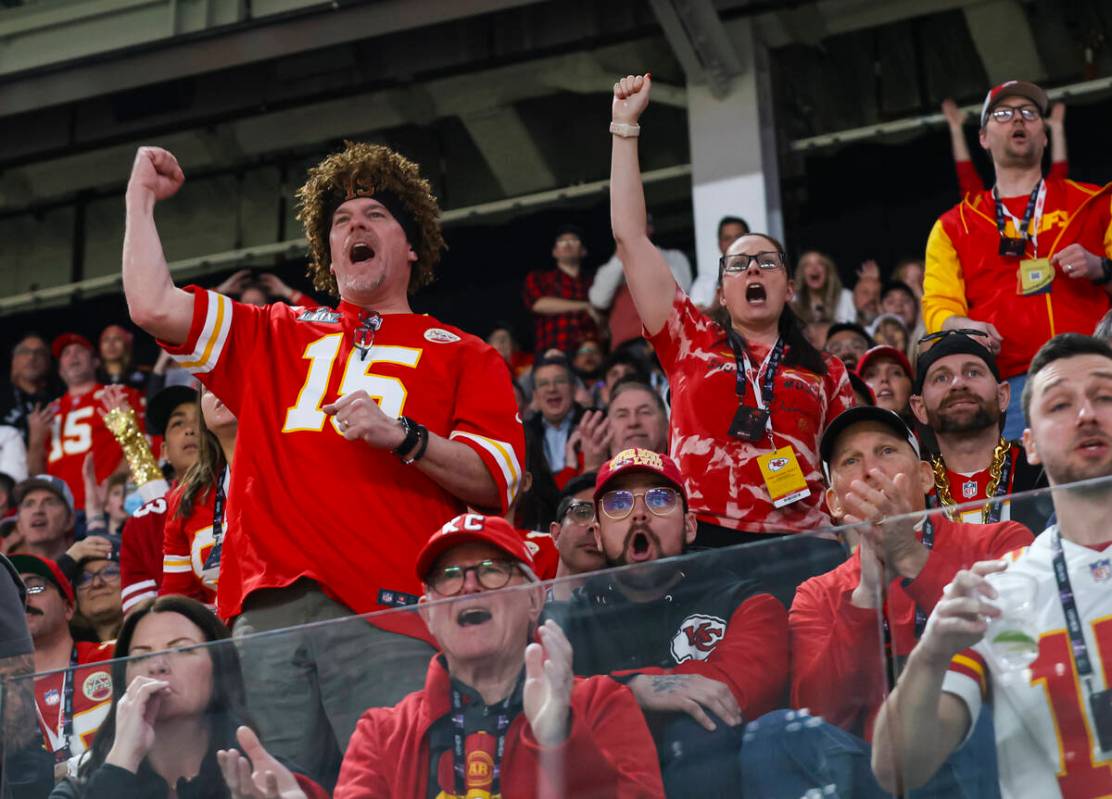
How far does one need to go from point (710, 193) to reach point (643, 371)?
277 centimetres

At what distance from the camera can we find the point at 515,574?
367 cm

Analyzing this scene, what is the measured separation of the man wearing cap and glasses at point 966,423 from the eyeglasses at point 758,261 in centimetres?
60

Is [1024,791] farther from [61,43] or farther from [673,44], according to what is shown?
[61,43]

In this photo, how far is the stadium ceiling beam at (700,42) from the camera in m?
10.5

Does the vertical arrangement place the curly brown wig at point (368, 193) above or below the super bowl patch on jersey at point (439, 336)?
above

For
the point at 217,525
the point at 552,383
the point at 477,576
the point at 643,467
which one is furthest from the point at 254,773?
the point at 552,383

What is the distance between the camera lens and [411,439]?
3.82 meters

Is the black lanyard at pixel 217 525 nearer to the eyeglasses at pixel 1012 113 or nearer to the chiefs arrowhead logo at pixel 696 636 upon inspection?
the chiefs arrowhead logo at pixel 696 636

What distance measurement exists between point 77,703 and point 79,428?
21.0 feet

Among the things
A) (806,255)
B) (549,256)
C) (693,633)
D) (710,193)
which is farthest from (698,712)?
(549,256)

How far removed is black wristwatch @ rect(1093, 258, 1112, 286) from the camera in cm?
593

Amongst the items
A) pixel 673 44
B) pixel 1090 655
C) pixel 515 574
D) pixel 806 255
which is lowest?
pixel 1090 655

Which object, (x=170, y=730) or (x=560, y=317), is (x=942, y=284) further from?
(x=560, y=317)

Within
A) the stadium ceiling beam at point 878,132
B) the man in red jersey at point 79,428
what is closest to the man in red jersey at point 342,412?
the man in red jersey at point 79,428
